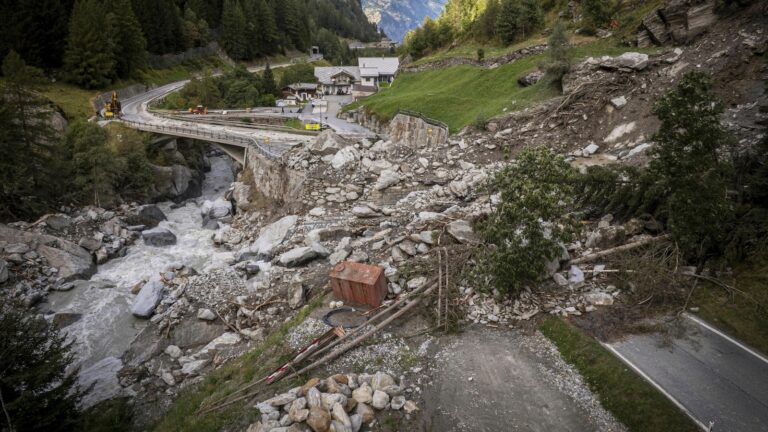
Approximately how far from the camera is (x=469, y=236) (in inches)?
684

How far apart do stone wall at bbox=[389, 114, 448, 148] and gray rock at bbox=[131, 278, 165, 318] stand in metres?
23.0

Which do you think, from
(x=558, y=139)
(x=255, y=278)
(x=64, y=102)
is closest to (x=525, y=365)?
(x=255, y=278)

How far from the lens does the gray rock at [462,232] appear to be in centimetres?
1716

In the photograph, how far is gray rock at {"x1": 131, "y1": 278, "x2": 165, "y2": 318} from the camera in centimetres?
2094

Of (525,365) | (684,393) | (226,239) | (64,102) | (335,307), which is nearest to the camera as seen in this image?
(684,393)

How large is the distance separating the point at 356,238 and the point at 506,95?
23463 mm

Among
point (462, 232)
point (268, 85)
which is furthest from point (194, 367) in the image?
point (268, 85)

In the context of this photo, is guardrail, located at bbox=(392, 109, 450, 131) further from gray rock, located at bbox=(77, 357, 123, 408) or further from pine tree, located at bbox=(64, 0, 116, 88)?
pine tree, located at bbox=(64, 0, 116, 88)

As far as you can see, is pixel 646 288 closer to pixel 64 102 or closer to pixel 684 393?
pixel 684 393

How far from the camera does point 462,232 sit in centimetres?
1767

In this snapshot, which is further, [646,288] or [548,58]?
[548,58]

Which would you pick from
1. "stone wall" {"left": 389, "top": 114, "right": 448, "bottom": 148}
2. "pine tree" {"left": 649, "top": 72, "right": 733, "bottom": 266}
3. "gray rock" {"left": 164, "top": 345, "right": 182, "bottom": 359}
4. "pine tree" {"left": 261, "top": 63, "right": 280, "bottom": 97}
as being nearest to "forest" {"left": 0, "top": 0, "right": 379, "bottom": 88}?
"pine tree" {"left": 261, "top": 63, "right": 280, "bottom": 97}

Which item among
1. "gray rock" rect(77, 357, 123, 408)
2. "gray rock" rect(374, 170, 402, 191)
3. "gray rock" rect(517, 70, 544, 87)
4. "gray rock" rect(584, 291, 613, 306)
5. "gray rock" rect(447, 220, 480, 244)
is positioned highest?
"gray rock" rect(517, 70, 544, 87)

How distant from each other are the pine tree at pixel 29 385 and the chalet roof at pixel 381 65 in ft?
251
